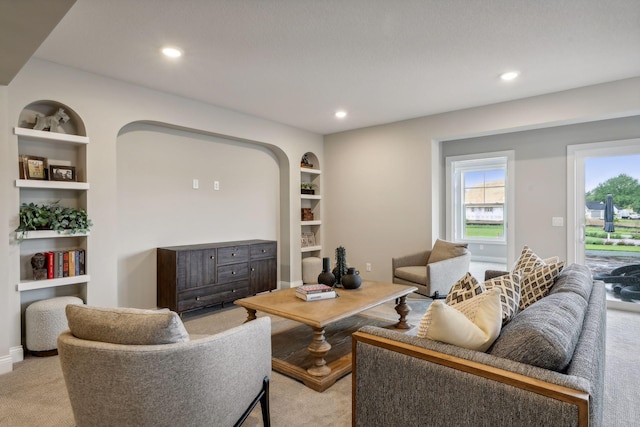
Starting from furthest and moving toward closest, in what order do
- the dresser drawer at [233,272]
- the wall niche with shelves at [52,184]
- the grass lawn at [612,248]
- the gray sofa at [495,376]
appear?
the dresser drawer at [233,272]
the grass lawn at [612,248]
the wall niche with shelves at [52,184]
the gray sofa at [495,376]

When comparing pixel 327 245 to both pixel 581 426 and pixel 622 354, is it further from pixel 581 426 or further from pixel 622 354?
pixel 581 426

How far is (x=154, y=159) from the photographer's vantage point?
4125 mm

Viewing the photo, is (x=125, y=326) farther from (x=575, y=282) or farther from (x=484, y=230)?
(x=484, y=230)

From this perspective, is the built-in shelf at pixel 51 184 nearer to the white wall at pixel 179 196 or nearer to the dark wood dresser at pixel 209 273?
the white wall at pixel 179 196

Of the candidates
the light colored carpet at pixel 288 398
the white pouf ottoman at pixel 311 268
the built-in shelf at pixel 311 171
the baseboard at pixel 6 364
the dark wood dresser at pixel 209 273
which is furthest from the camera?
the built-in shelf at pixel 311 171

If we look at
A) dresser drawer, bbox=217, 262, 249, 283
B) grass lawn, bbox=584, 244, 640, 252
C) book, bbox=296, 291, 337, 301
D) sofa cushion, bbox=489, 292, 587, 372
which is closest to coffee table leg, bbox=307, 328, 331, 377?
book, bbox=296, 291, 337, 301

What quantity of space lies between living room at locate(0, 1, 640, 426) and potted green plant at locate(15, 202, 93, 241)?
89mm

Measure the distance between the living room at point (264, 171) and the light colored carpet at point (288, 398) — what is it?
334 millimetres

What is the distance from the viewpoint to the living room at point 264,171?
10.7 feet

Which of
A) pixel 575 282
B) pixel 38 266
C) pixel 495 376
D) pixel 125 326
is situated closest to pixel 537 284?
pixel 575 282

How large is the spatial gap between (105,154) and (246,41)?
5.94 ft

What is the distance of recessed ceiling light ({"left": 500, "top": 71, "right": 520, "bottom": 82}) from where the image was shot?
3.38 meters

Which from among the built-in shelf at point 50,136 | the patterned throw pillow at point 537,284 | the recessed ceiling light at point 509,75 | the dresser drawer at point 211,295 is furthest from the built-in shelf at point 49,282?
the recessed ceiling light at point 509,75

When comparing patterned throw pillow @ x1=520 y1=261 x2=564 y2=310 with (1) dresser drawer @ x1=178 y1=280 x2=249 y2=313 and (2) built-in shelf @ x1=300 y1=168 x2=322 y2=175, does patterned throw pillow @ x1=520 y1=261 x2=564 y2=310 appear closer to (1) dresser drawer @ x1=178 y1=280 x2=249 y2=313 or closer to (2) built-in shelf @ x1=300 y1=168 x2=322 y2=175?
(1) dresser drawer @ x1=178 y1=280 x2=249 y2=313
